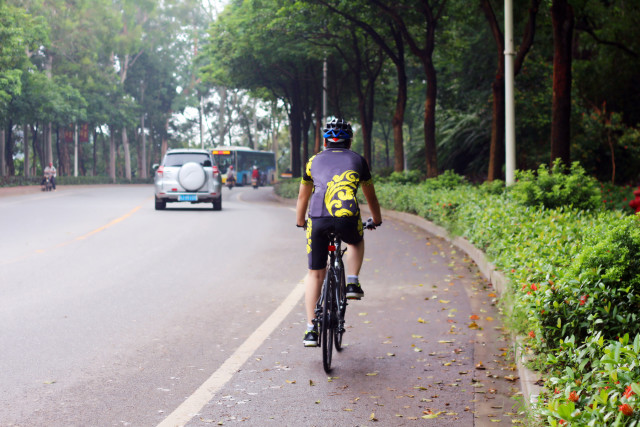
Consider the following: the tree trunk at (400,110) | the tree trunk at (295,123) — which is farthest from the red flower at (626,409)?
the tree trunk at (295,123)

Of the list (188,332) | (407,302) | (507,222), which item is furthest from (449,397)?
(507,222)

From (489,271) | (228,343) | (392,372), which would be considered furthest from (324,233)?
(489,271)

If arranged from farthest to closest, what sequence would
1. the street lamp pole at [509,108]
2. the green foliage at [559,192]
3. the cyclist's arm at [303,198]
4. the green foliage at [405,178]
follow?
the green foliage at [405,178]
the street lamp pole at [509,108]
the green foliage at [559,192]
the cyclist's arm at [303,198]

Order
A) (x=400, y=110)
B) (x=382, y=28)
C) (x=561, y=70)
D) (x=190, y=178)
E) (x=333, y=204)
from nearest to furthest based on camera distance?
1. (x=333, y=204)
2. (x=561, y=70)
3. (x=190, y=178)
4. (x=382, y=28)
5. (x=400, y=110)

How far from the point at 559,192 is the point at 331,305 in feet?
Answer: 28.9

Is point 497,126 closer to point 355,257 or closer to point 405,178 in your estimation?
point 405,178

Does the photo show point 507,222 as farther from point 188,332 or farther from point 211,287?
point 188,332

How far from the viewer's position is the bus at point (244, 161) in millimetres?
66625

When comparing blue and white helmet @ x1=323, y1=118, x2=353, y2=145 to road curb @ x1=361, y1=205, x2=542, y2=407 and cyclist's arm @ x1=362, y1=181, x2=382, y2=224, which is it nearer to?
cyclist's arm @ x1=362, y1=181, x2=382, y2=224

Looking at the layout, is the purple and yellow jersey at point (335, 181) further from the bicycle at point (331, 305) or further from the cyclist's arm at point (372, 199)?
the bicycle at point (331, 305)

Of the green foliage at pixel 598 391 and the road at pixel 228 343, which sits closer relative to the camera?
the green foliage at pixel 598 391

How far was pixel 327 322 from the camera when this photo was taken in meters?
6.05

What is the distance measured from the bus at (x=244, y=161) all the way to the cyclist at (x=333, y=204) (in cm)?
5794

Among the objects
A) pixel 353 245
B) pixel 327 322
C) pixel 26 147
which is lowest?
pixel 327 322
